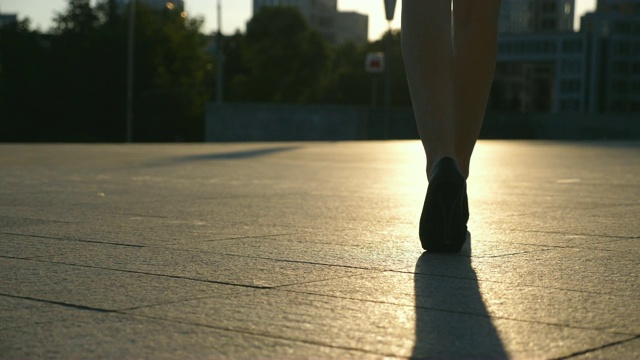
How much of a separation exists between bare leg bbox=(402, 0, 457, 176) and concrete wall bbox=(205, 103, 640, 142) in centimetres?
3307

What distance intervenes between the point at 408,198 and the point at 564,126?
37615mm

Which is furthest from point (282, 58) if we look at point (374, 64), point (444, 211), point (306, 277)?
point (306, 277)

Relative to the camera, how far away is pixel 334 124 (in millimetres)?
38812

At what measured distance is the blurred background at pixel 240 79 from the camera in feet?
131

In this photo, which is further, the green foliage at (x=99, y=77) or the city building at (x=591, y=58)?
the city building at (x=591, y=58)

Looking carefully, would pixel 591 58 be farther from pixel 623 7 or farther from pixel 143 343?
pixel 143 343

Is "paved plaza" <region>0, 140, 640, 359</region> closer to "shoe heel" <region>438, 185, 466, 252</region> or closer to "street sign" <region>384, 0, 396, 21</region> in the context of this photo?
"shoe heel" <region>438, 185, 466, 252</region>

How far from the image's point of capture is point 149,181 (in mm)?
8047

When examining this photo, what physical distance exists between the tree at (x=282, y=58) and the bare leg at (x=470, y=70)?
99062 mm

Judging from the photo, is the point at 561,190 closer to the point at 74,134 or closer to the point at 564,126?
the point at 564,126

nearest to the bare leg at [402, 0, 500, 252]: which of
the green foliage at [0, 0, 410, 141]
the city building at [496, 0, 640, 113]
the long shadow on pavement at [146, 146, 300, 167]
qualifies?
the long shadow on pavement at [146, 146, 300, 167]

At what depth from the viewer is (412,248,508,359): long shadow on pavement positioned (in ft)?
7.59

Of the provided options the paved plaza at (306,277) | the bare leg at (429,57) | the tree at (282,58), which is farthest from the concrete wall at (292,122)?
the tree at (282,58)

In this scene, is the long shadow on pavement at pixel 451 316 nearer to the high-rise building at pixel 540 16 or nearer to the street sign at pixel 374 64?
the street sign at pixel 374 64
